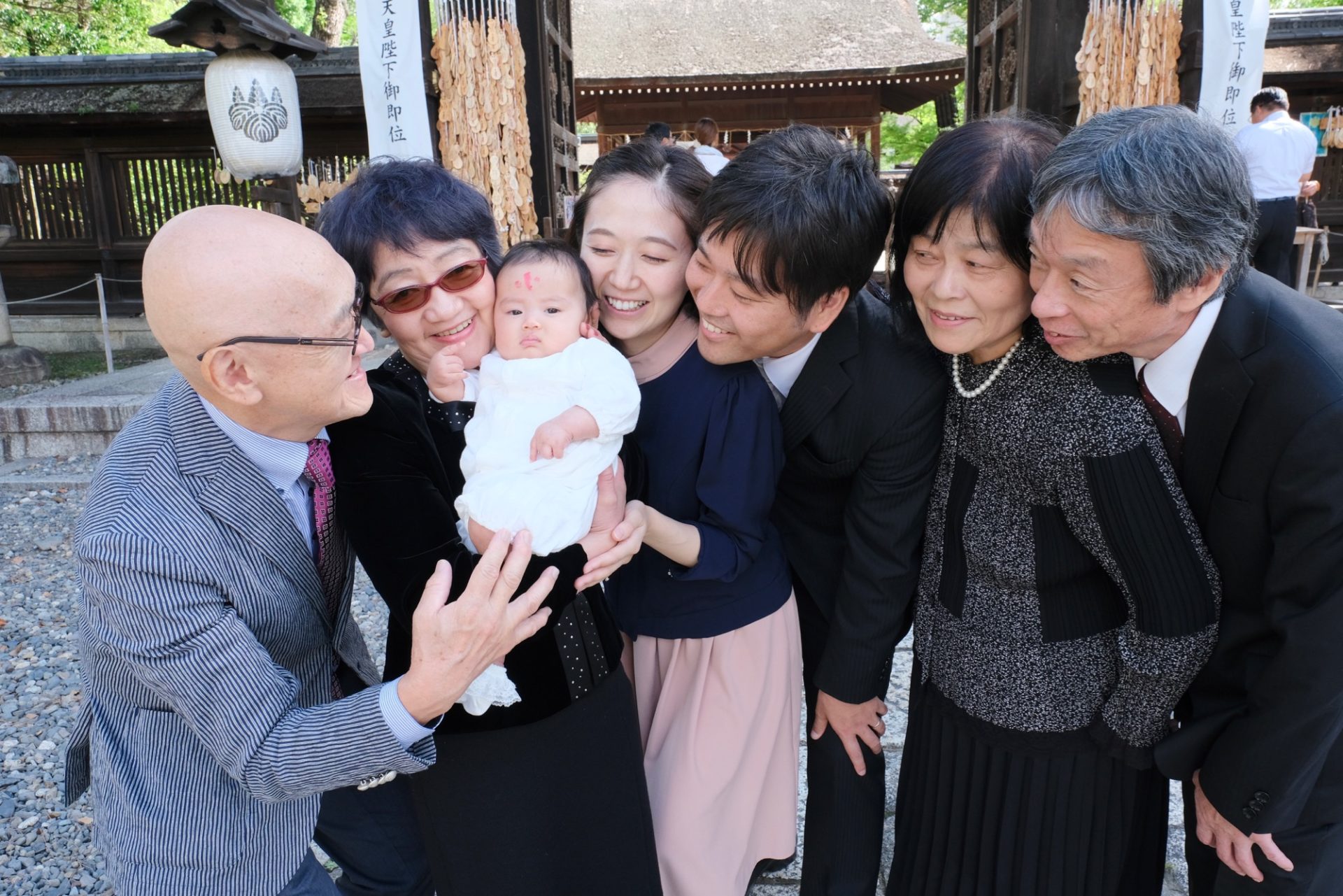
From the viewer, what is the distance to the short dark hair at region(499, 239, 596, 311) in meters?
1.76

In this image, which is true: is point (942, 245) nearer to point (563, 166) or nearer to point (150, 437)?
point (150, 437)

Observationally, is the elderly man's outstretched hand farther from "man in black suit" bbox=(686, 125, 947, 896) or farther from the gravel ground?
the gravel ground

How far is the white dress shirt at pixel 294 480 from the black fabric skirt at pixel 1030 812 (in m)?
1.24

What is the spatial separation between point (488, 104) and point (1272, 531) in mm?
6739

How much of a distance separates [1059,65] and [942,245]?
597 centimetres

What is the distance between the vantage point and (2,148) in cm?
1066

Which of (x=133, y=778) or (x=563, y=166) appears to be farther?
(x=563, y=166)

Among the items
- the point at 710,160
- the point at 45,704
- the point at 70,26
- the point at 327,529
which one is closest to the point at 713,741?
the point at 327,529

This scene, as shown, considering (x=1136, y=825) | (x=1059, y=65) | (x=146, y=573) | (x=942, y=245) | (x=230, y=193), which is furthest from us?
(x=230, y=193)

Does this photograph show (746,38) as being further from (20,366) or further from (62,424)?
(62,424)

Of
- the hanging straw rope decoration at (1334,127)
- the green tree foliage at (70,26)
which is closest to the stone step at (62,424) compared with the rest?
the green tree foliage at (70,26)

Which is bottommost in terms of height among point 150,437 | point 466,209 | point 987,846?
point 987,846

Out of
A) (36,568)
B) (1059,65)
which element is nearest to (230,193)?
(36,568)

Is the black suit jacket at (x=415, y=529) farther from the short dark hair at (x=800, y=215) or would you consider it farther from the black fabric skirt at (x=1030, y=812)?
the black fabric skirt at (x=1030, y=812)
